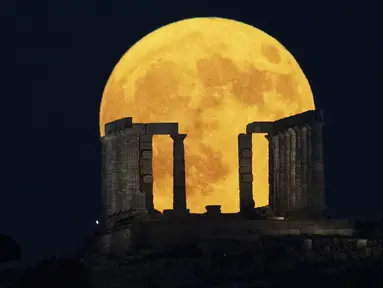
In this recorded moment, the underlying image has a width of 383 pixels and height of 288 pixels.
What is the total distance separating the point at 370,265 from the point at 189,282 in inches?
398

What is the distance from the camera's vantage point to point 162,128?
14950 cm

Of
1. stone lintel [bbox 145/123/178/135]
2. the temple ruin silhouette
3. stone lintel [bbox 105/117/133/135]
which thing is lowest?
the temple ruin silhouette

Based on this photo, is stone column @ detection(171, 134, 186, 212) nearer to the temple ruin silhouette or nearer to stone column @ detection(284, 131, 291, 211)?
the temple ruin silhouette

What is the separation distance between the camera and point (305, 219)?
14725cm

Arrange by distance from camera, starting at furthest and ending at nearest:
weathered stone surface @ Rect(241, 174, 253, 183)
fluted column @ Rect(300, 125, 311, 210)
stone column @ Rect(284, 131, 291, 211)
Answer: stone column @ Rect(284, 131, 291, 211) < weathered stone surface @ Rect(241, 174, 253, 183) < fluted column @ Rect(300, 125, 311, 210)

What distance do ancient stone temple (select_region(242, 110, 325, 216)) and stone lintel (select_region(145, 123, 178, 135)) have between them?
5.03m

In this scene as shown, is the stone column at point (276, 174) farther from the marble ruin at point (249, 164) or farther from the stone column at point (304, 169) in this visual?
the stone column at point (304, 169)

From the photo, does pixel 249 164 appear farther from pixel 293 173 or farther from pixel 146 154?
pixel 146 154

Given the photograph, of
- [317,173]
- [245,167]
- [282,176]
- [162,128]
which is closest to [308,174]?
[317,173]

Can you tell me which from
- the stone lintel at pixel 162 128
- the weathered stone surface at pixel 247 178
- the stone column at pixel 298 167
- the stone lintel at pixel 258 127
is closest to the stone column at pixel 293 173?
the stone column at pixel 298 167

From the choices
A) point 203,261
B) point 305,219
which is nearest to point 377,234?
point 305,219

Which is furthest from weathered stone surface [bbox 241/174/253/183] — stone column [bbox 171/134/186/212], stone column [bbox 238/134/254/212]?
stone column [bbox 171/134/186/212]

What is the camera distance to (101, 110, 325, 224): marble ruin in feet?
492

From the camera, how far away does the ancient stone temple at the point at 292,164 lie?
150 metres
